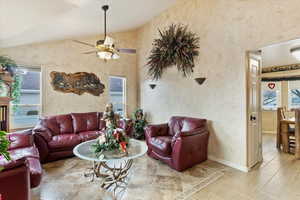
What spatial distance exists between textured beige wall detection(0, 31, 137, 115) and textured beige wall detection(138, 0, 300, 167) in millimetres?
2198

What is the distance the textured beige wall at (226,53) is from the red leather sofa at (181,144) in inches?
14.3

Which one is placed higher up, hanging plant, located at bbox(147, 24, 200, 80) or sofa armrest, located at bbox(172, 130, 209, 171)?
hanging plant, located at bbox(147, 24, 200, 80)

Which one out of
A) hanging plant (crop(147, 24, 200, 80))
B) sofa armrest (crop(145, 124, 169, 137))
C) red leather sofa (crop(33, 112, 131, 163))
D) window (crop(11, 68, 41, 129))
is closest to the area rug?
red leather sofa (crop(33, 112, 131, 163))

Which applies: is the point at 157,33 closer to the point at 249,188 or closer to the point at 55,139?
the point at 55,139

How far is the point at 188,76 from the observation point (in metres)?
3.98

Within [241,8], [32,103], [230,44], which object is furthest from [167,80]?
[32,103]

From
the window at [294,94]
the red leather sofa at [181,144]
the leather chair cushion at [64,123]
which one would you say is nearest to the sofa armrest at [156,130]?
the red leather sofa at [181,144]

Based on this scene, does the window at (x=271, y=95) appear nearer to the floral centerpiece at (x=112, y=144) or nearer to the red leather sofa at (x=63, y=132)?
the red leather sofa at (x=63, y=132)

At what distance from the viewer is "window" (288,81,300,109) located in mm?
5672

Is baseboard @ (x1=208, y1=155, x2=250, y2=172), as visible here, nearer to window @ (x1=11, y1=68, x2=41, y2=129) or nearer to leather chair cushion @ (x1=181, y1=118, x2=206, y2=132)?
leather chair cushion @ (x1=181, y1=118, x2=206, y2=132)

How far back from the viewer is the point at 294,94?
18.9ft

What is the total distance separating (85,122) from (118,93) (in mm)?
1743

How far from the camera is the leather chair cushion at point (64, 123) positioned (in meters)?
3.91

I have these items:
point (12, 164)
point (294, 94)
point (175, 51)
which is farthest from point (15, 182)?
point (294, 94)
